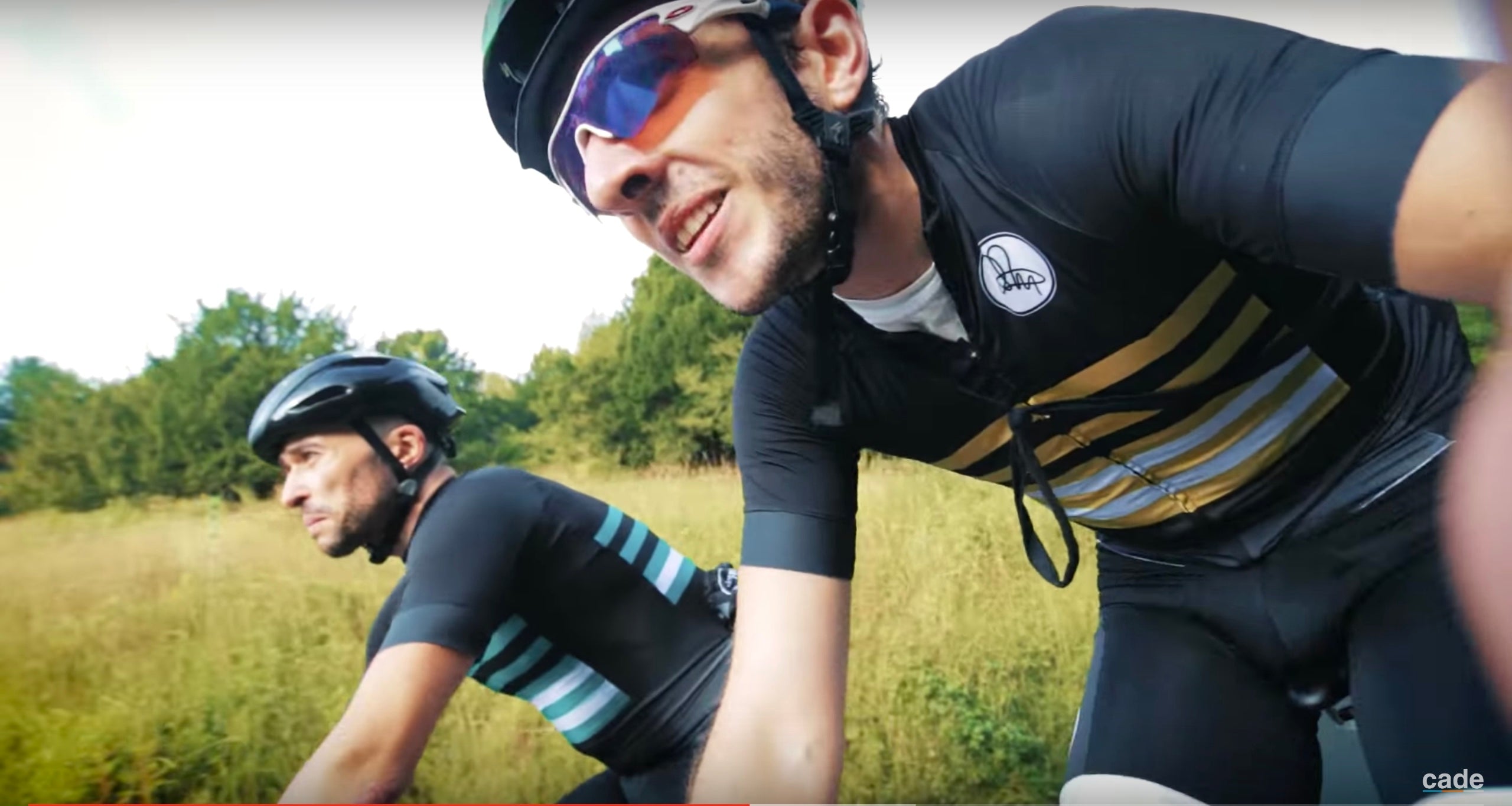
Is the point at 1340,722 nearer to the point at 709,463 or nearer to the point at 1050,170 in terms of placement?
the point at 1050,170

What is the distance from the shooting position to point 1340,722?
49.5 inches

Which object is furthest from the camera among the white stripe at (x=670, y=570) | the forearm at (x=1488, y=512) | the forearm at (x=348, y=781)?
the white stripe at (x=670, y=570)

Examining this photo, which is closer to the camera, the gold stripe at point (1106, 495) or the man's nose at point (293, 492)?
the gold stripe at point (1106, 495)

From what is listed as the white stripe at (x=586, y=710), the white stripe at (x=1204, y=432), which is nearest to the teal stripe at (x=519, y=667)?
the white stripe at (x=586, y=710)

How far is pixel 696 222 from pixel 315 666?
1046mm

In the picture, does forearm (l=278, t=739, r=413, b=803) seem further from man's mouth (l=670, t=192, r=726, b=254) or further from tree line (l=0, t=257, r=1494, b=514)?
man's mouth (l=670, t=192, r=726, b=254)

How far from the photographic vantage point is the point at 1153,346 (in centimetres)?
107

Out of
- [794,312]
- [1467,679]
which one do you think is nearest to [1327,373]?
[1467,679]

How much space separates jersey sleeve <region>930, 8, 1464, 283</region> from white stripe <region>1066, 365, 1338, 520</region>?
0.26 m

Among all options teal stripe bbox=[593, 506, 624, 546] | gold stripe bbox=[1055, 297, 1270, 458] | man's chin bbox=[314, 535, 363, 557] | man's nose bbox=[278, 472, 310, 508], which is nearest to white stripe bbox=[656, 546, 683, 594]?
teal stripe bbox=[593, 506, 624, 546]

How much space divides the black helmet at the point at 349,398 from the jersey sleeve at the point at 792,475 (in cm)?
64

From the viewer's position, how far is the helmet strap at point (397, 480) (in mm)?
1713

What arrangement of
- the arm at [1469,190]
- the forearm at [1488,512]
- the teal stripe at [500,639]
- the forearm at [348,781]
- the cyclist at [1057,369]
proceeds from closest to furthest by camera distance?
1. the forearm at [1488,512]
2. the arm at [1469,190]
3. the cyclist at [1057,369]
4. the forearm at [348,781]
5. the teal stripe at [500,639]

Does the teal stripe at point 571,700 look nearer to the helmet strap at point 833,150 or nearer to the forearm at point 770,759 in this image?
the forearm at point 770,759
